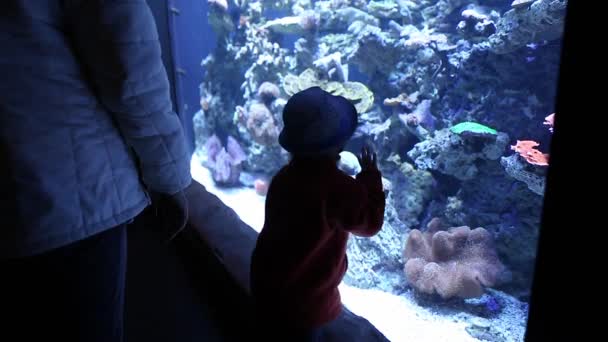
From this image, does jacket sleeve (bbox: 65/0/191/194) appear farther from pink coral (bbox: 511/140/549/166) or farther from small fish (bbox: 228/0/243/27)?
small fish (bbox: 228/0/243/27)

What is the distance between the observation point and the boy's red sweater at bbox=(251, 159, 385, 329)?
4.06ft

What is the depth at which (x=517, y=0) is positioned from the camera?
18.2ft

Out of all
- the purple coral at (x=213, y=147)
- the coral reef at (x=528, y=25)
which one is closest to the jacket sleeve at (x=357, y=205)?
the coral reef at (x=528, y=25)

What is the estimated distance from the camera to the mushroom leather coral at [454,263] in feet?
14.0

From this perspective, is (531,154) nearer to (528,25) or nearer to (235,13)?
(528,25)

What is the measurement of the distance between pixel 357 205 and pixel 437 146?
175 inches

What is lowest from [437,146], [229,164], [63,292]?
[229,164]

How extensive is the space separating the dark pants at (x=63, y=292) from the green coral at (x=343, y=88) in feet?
18.5

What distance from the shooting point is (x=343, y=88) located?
22.9 ft

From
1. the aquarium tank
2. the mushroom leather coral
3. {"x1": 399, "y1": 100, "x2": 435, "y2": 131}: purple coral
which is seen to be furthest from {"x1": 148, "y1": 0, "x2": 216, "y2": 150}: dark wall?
the mushroom leather coral

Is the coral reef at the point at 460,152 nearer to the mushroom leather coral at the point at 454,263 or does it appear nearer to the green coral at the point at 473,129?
the green coral at the point at 473,129

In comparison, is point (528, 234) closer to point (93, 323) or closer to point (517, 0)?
point (517, 0)

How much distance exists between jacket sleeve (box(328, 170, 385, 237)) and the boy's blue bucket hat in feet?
0.43

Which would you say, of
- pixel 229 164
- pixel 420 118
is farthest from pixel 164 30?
pixel 229 164
